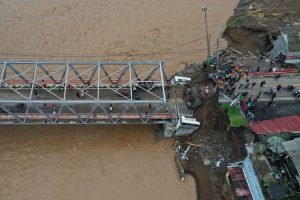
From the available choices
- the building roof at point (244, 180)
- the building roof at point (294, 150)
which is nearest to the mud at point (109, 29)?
the building roof at point (244, 180)

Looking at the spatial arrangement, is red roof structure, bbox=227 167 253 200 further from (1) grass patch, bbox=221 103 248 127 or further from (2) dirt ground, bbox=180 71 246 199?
(1) grass patch, bbox=221 103 248 127

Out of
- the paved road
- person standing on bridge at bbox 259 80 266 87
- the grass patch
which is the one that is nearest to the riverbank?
the grass patch

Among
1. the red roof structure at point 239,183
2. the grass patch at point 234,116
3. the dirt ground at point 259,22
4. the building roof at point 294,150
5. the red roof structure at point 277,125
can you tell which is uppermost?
the dirt ground at point 259,22

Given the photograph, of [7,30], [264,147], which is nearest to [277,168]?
[264,147]

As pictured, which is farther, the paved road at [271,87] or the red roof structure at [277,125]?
the paved road at [271,87]

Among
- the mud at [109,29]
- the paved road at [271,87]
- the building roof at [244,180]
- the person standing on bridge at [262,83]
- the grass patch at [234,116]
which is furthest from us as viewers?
the mud at [109,29]

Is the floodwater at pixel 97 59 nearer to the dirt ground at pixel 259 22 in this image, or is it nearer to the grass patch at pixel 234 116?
the dirt ground at pixel 259 22
